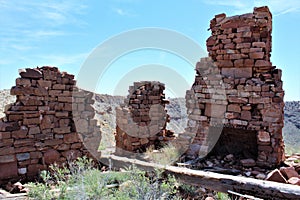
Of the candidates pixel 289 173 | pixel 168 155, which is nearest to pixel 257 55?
pixel 289 173

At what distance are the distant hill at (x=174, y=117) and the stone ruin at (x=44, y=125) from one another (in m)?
4.38

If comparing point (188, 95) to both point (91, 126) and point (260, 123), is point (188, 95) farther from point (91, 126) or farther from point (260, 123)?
point (91, 126)

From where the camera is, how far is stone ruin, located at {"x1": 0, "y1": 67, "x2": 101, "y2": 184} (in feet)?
17.3

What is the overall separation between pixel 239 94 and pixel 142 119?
415cm

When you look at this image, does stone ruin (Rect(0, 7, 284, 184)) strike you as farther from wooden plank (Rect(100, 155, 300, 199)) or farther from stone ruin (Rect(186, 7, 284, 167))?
wooden plank (Rect(100, 155, 300, 199))

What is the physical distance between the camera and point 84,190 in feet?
11.5

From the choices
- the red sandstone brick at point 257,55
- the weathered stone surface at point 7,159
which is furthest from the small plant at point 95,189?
the red sandstone brick at point 257,55

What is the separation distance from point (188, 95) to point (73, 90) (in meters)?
3.27

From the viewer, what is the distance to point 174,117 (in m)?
24.7

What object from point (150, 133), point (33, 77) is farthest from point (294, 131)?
point (33, 77)

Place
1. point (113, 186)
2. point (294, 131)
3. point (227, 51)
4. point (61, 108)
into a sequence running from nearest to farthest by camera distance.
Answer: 1. point (113, 186)
2. point (61, 108)
3. point (227, 51)
4. point (294, 131)

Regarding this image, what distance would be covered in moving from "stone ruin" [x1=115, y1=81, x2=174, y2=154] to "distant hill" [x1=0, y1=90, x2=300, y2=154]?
3.41 ft

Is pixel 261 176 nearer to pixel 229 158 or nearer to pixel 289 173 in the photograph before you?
pixel 289 173

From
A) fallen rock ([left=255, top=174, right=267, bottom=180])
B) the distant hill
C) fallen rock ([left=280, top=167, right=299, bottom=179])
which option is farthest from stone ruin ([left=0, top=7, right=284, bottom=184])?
the distant hill
